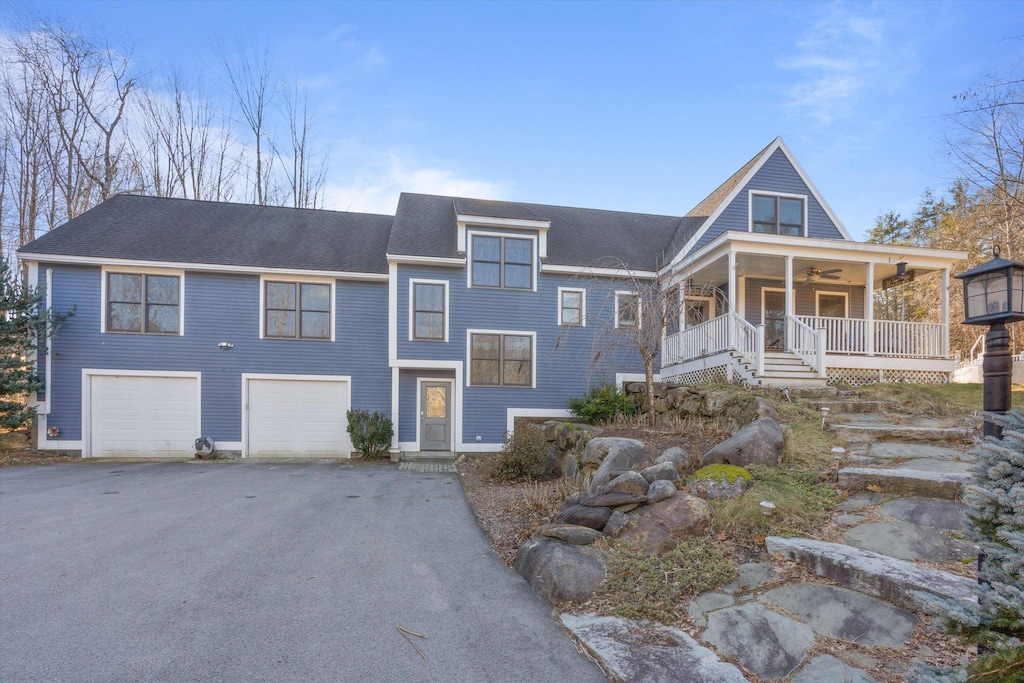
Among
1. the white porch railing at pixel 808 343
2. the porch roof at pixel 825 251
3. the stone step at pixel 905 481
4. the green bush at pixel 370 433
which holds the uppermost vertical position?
the porch roof at pixel 825 251

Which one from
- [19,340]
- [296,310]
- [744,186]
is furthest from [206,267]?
[744,186]

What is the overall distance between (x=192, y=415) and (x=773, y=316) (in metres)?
15.1

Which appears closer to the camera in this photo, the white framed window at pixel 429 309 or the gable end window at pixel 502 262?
the white framed window at pixel 429 309

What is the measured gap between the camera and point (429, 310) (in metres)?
12.9

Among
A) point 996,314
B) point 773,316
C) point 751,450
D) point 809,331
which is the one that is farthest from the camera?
point 773,316

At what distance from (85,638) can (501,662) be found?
2712 mm

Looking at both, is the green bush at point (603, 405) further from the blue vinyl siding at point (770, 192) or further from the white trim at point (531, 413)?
the blue vinyl siding at point (770, 192)

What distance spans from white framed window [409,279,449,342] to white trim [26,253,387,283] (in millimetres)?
1061

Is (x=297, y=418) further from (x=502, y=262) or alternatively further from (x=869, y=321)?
(x=869, y=321)

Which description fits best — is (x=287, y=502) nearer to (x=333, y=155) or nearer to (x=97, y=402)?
(x=97, y=402)

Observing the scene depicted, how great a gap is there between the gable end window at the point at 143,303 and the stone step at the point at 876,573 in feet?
44.7

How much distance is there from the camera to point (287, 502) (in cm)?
739

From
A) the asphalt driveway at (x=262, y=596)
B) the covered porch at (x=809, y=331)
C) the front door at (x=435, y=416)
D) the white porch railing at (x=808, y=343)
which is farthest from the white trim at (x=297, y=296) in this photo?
the white porch railing at (x=808, y=343)

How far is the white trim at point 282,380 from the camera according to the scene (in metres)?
12.5
